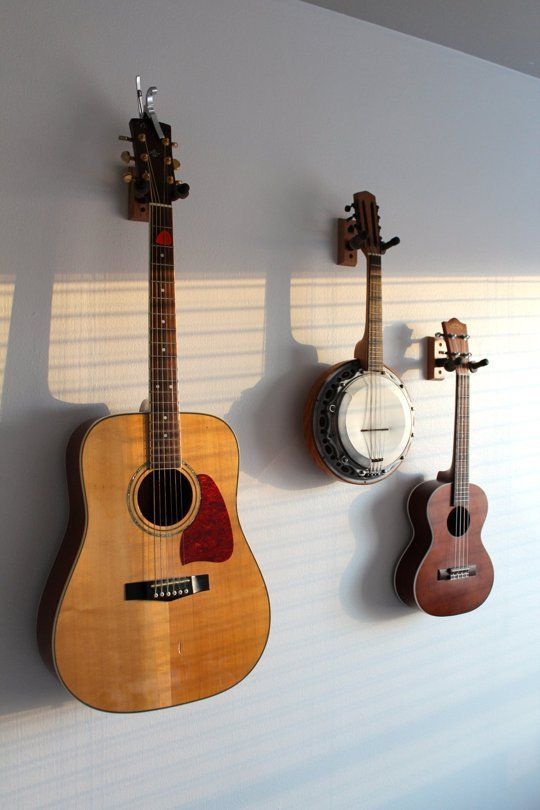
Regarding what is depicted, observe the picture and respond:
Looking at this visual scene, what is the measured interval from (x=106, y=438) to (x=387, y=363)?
86 cm

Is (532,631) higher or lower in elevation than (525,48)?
lower

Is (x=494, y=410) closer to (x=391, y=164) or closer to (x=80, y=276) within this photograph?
(x=391, y=164)

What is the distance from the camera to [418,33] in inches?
76.9

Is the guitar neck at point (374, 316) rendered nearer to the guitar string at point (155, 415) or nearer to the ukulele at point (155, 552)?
the ukulele at point (155, 552)

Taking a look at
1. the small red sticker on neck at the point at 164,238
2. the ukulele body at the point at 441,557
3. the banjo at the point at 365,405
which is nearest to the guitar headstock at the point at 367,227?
the banjo at the point at 365,405

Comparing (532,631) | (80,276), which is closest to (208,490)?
(80,276)

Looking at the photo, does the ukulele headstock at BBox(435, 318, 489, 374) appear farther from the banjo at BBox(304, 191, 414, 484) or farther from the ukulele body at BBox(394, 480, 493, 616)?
the ukulele body at BBox(394, 480, 493, 616)

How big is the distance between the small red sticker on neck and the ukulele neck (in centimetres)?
91

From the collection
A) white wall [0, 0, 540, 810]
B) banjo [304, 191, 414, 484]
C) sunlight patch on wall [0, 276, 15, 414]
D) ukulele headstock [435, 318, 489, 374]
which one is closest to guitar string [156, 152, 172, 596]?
white wall [0, 0, 540, 810]

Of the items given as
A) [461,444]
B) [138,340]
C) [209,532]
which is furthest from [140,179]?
[461,444]

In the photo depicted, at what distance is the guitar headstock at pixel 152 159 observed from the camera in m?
1.45

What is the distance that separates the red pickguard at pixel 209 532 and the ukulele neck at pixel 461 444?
28.7 inches

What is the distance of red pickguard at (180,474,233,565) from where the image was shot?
1.44m

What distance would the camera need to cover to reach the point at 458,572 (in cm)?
191
